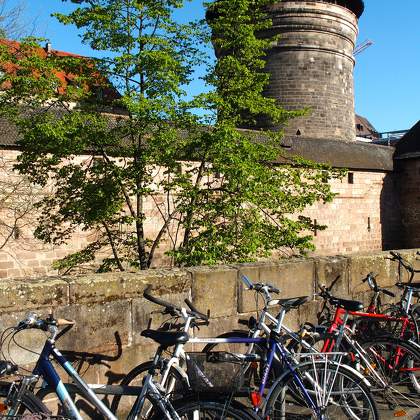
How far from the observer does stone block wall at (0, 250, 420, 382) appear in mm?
2926

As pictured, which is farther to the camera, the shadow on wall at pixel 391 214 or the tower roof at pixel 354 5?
the tower roof at pixel 354 5

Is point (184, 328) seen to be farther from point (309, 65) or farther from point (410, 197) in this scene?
point (309, 65)

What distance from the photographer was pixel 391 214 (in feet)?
73.6

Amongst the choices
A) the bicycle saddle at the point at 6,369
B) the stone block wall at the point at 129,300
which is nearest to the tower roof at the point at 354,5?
the stone block wall at the point at 129,300

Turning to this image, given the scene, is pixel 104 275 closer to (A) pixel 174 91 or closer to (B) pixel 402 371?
(B) pixel 402 371

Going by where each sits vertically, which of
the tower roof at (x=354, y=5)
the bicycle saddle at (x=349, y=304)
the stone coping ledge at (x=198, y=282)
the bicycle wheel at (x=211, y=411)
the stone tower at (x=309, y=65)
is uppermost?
the tower roof at (x=354, y=5)

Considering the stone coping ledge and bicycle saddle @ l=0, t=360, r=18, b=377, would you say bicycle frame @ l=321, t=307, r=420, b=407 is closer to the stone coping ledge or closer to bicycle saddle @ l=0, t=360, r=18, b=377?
the stone coping ledge

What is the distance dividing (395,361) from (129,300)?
188cm

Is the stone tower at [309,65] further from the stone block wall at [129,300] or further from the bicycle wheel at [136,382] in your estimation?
the bicycle wheel at [136,382]

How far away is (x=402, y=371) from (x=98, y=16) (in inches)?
240

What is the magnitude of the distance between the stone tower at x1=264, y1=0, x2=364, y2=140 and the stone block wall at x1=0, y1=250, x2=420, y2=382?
2031cm

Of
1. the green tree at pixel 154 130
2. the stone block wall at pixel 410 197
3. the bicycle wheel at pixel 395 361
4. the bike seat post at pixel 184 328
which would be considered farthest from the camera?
the stone block wall at pixel 410 197

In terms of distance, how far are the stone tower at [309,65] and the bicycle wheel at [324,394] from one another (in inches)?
850

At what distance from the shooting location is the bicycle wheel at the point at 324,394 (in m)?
2.74
